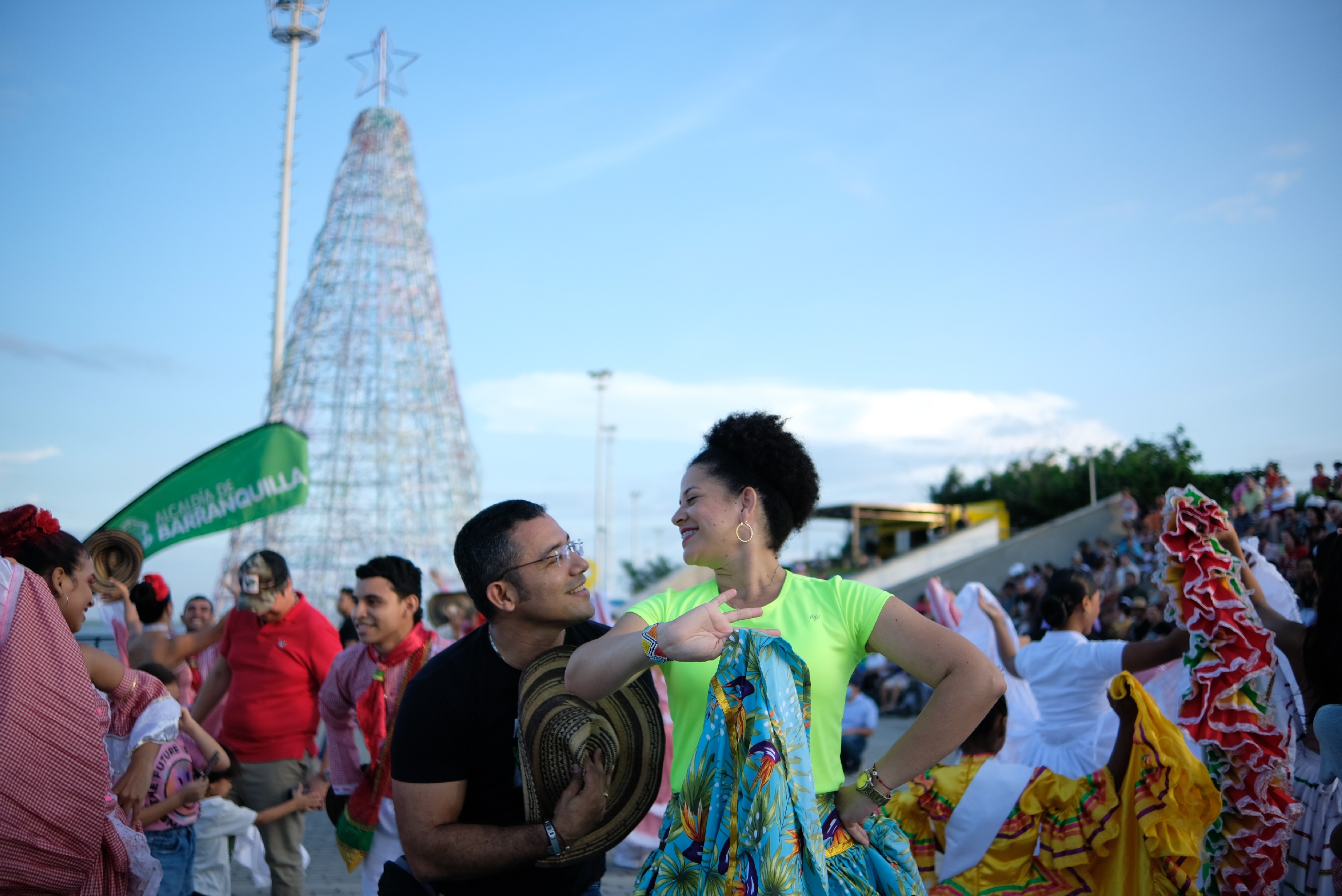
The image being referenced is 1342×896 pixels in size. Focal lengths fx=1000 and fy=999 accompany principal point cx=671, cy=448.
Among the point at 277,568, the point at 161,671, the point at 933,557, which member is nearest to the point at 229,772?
the point at 161,671

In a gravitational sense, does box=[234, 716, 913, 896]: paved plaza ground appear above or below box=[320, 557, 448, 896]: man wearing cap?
below

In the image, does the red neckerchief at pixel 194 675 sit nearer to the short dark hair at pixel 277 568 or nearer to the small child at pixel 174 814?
the short dark hair at pixel 277 568

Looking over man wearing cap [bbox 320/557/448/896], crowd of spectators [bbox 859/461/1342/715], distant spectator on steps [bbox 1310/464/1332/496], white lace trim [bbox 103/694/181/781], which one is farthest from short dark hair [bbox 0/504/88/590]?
distant spectator on steps [bbox 1310/464/1332/496]

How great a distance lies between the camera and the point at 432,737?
8.94 feet

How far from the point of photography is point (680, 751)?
259 cm

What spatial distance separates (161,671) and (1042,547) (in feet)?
72.7

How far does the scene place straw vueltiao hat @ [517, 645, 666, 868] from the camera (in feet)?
8.61

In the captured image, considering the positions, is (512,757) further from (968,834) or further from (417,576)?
(968,834)

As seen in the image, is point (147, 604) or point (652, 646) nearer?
point (652, 646)

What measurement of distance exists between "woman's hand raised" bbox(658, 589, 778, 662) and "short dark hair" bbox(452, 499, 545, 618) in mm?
796

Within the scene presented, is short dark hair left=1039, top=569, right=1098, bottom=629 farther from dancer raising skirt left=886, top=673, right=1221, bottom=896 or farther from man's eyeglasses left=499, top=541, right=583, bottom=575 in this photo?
man's eyeglasses left=499, top=541, right=583, bottom=575

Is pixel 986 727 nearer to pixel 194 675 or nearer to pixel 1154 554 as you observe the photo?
pixel 194 675

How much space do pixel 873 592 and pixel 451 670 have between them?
1.21 metres

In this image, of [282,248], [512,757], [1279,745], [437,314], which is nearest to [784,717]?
[512,757]
